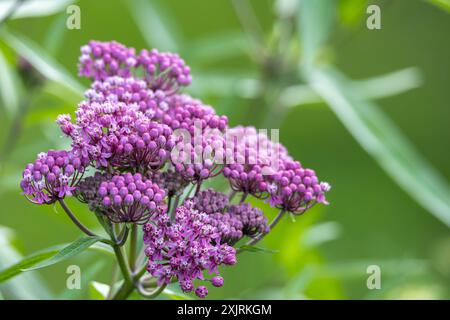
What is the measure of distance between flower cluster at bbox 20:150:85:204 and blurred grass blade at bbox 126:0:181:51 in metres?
1.28

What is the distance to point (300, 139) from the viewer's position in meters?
4.20

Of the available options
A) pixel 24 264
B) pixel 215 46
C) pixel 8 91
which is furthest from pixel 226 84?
pixel 24 264

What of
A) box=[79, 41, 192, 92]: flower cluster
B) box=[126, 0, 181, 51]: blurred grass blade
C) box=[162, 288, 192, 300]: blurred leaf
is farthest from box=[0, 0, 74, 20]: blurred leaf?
box=[162, 288, 192, 300]: blurred leaf

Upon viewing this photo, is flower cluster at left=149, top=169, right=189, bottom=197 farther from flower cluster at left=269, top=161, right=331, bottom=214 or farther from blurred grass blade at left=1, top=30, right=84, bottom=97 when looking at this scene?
blurred grass blade at left=1, top=30, right=84, bottom=97

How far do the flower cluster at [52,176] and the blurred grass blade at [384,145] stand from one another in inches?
34.7

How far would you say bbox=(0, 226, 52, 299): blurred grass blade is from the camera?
1.30 metres

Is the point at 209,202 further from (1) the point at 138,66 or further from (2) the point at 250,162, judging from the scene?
(1) the point at 138,66

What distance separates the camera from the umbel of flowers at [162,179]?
0.97 metres

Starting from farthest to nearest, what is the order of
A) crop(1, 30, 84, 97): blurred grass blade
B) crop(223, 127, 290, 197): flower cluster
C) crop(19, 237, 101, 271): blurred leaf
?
crop(1, 30, 84, 97): blurred grass blade < crop(223, 127, 290, 197): flower cluster < crop(19, 237, 101, 271): blurred leaf

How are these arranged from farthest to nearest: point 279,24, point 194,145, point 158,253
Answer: point 279,24 < point 194,145 < point 158,253

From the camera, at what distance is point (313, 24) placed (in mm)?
1811
